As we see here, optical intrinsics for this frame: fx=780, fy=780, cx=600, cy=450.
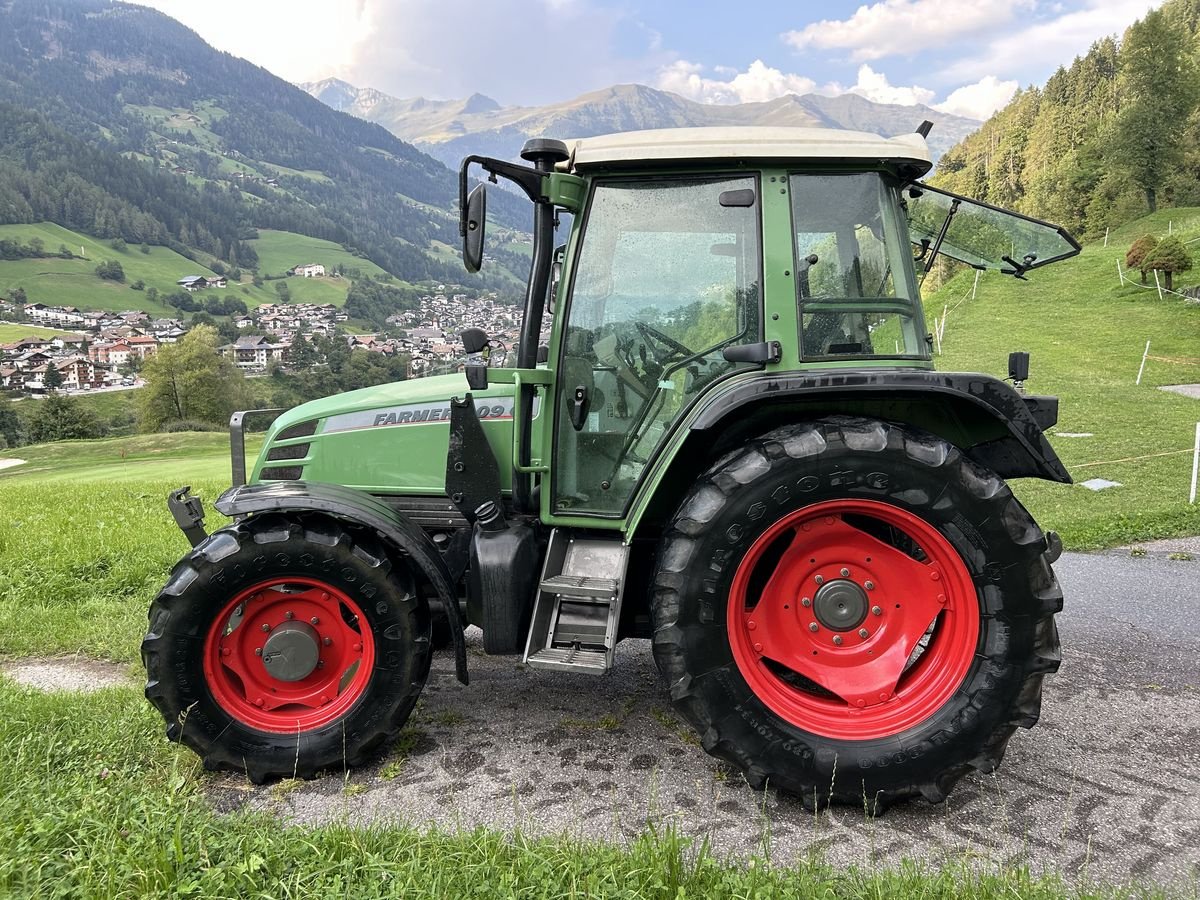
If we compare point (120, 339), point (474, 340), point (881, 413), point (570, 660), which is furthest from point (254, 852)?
point (120, 339)

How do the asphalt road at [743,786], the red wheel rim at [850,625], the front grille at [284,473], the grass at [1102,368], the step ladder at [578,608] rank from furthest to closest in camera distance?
the grass at [1102,368], the front grille at [284,473], the step ladder at [578,608], the red wheel rim at [850,625], the asphalt road at [743,786]

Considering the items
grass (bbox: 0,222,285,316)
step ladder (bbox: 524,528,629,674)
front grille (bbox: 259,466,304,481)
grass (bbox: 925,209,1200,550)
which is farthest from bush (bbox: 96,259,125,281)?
step ladder (bbox: 524,528,629,674)

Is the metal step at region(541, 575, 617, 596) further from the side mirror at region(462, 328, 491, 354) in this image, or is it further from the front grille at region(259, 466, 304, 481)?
the front grille at region(259, 466, 304, 481)

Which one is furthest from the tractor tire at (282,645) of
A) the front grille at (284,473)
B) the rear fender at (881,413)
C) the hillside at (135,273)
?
the hillside at (135,273)

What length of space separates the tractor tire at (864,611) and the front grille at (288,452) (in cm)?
181

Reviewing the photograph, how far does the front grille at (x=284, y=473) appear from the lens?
11.8 ft

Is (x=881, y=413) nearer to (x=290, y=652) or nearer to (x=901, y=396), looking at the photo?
(x=901, y=396)

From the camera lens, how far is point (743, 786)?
9.29 ft

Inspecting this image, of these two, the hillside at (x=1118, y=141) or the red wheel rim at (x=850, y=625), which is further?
the hillside at (x=1118, y=141)

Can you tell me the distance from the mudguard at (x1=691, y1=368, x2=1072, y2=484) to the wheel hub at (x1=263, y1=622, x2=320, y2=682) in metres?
1.70

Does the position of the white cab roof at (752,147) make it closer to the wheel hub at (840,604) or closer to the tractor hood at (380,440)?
the tractor hood at (380,440)

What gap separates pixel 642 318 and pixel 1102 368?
23.0 meters

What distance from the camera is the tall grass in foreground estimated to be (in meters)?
2.12

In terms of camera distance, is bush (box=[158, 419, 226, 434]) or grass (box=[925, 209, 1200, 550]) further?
bush (box=[158, 419, 226, 434])
